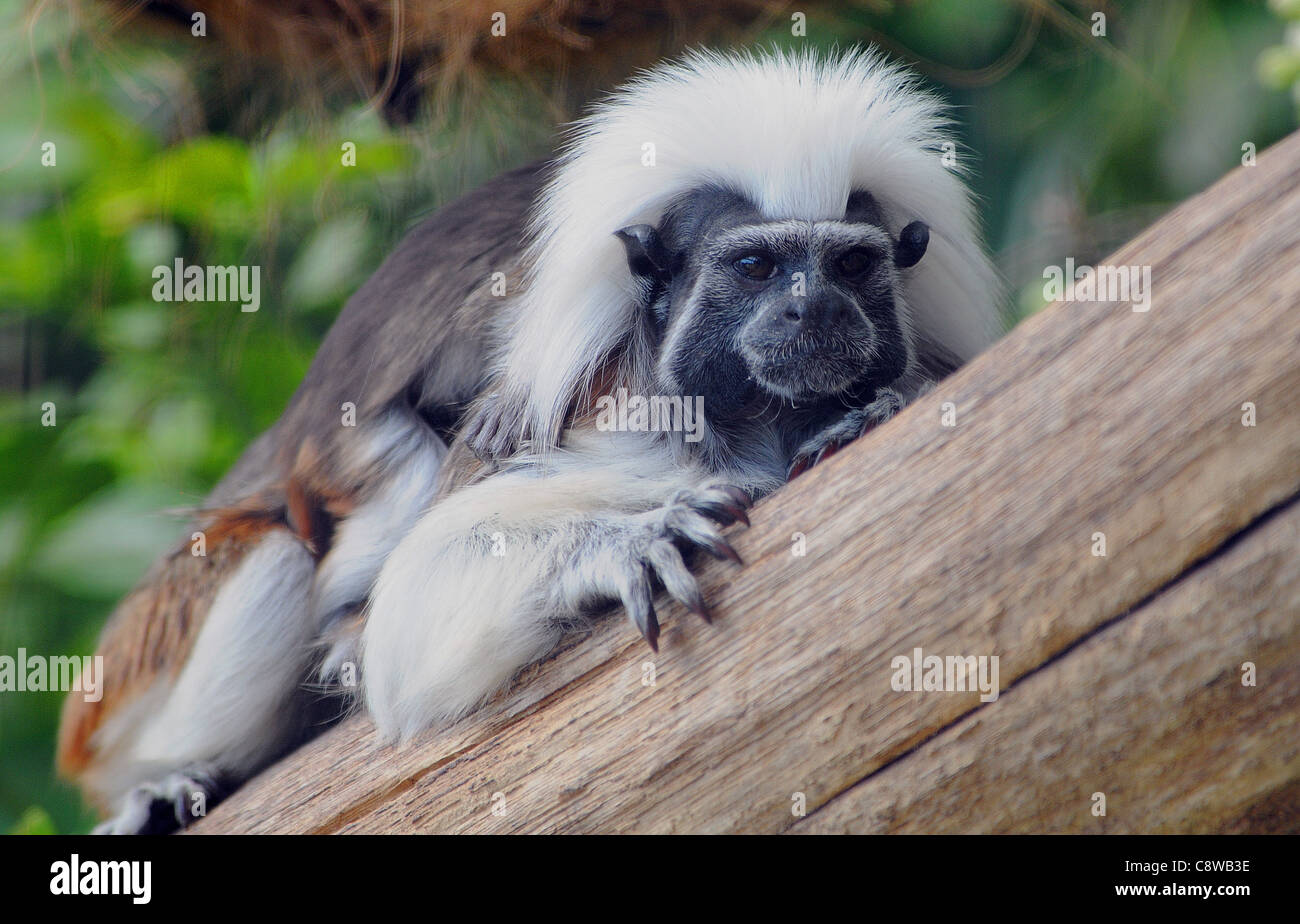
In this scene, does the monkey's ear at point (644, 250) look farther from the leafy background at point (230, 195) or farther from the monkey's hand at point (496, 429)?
the leafy background at point (230, 195)

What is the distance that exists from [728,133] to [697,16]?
90 centimetres

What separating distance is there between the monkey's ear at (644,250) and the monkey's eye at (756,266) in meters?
0.21

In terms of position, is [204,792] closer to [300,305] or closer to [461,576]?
[461,576]

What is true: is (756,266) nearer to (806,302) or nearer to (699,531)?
(806,302)

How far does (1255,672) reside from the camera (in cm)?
173

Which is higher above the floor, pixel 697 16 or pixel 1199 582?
pixel 697 16

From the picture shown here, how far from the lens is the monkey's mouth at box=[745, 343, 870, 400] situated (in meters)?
2.15

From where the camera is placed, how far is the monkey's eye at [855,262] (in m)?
2.25

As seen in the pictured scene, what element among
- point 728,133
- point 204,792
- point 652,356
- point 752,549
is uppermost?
point 728,133

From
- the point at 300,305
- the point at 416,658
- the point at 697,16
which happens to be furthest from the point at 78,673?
the point at 697,16

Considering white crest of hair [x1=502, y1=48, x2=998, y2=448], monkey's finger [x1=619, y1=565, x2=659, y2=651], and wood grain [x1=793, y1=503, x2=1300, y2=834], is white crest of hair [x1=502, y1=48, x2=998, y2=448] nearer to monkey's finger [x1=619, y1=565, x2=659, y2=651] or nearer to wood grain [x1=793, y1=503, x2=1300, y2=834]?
monkey's finger [x1=619, y1=565, x2=659, y2=651]

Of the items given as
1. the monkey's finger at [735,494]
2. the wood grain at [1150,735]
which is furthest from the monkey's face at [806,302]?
the wood grain at [1150,735]

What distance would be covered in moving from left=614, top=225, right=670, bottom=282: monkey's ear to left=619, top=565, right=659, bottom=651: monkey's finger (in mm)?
693

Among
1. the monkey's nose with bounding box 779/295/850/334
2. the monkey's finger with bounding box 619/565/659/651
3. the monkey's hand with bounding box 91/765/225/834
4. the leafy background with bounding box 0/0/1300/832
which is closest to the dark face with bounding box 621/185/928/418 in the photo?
the monkey's nose with bounding box 779/295/850/334
